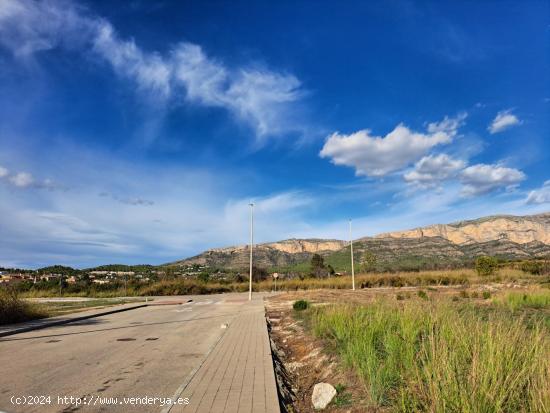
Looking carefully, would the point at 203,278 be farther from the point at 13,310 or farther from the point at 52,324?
the point at 52,324

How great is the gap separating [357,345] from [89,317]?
54.0 feet

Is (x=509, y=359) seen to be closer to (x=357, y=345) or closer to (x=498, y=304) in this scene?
(x=357, y=345)

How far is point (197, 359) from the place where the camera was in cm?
952

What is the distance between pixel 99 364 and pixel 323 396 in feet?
17.5

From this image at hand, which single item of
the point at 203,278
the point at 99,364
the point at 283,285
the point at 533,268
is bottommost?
the point at 99,364

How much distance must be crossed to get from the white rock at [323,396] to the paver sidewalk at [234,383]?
62cm

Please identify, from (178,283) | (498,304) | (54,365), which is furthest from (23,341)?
(178,283)

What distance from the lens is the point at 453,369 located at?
488 cm

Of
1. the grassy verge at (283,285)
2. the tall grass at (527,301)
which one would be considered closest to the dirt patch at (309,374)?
the tall grass at (527,301)

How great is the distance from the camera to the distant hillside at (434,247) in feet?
336

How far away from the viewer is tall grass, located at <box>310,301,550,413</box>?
14.2 feet

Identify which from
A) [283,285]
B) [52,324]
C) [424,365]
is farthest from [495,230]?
[424,365]

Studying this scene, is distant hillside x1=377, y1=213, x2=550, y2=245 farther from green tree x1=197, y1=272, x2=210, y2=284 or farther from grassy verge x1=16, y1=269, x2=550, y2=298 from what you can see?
green tree x1=197, y1=272, x2=210, y2=284

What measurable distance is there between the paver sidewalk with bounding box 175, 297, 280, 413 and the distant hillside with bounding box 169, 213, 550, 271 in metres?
Answer: 89.4
